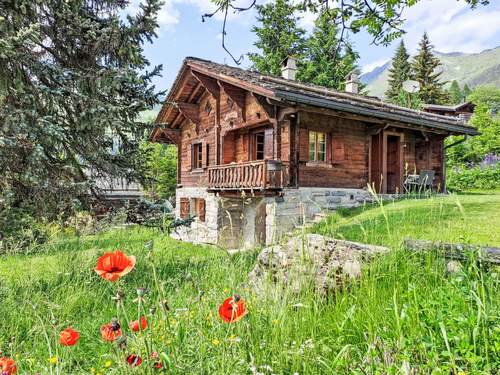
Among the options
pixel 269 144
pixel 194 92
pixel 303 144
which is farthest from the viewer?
pixel 194 92

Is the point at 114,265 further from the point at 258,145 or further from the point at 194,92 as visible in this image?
the point at 194,92

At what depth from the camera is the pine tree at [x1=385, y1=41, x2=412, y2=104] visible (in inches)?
1614

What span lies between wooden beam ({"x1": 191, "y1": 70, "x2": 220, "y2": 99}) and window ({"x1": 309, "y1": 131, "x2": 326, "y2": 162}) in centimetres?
405

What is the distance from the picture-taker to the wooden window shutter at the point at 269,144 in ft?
36.4

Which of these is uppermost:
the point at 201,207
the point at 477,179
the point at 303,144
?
the point at 303,144

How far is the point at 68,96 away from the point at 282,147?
23.0 feet

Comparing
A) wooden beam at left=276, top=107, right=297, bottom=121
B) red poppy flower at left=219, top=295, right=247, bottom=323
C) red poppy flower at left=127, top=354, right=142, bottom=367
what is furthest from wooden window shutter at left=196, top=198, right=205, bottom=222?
red poppy flower at left=127, top=354, right=142, bottom=367

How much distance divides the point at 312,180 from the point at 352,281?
339 inches

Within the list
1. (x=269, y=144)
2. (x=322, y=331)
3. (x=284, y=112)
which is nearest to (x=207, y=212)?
(x=269, y=144)

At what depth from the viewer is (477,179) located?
17.7 metres

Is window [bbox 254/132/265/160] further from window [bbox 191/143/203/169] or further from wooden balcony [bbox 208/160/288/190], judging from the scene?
window [bbox 191/143/203/169]

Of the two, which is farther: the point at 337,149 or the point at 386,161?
the point at 386,161

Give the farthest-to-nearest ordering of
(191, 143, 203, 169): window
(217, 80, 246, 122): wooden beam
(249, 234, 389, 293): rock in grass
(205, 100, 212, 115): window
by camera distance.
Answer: (191, 143, 203, 169): window, (205, 100, 212, 115): window, (217, 80, 246, 122): wooden beam, (249, 234, 389, 293): rock in grass

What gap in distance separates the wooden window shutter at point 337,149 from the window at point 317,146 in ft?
1.08
